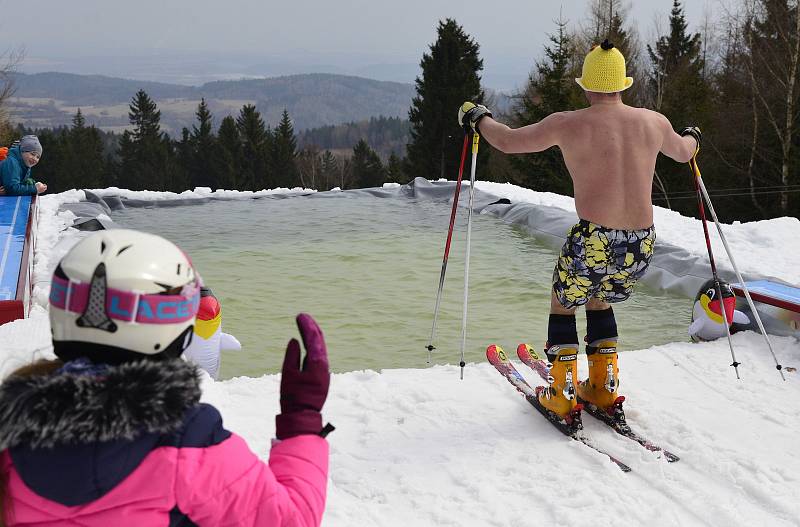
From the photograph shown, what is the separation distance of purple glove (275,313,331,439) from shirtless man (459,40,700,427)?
2.06 meters

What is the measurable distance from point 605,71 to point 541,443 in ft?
5.75

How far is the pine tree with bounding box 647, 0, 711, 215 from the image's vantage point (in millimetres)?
25438

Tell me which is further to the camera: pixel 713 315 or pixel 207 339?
pixel 713 315

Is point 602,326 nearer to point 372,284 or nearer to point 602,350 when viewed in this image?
point 602,350

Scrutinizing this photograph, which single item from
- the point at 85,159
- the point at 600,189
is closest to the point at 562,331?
the point at 600,189

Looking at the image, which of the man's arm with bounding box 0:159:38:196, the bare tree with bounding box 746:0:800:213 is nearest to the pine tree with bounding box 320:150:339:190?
the bare tree with bounding box 746:0:800:213

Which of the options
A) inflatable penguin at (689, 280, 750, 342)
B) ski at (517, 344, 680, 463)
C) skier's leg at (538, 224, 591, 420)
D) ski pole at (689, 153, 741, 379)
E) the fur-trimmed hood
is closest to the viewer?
the fur-trimmed hood

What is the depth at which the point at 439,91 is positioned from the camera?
118 feet

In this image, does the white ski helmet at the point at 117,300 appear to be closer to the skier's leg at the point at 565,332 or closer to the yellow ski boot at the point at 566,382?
the skier's leg at the point at 565,332

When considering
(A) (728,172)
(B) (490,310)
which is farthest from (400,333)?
(A) (728,172)

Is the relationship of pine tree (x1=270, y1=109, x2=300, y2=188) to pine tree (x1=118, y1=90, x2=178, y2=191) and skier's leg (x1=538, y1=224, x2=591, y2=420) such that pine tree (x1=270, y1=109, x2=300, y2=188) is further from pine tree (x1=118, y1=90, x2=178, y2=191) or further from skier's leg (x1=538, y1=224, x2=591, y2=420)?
skier's leg (x1=538, y1=224, x2=591, y2=420)

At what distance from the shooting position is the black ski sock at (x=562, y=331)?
3502 mm

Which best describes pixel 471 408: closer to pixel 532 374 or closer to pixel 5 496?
pixel 532 374

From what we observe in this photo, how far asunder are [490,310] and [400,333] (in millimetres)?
1026
